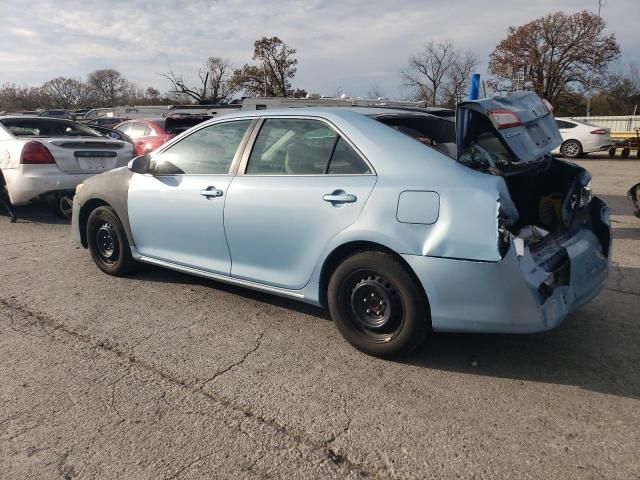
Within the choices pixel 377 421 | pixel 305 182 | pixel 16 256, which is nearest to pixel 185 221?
pixel 305 182

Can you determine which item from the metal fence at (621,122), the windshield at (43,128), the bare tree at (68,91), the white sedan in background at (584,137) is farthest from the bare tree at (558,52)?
the bare tree at (68,91)

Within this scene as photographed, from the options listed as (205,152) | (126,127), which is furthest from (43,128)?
(205,152)

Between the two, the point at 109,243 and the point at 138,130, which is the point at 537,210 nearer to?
the point at 109,243

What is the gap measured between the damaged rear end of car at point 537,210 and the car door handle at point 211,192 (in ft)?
5.80

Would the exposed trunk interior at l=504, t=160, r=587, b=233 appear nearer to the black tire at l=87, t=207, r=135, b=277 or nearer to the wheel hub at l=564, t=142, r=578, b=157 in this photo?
the black tire at l=87, t=207, r=135, b=277

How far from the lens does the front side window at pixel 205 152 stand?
3838 mm

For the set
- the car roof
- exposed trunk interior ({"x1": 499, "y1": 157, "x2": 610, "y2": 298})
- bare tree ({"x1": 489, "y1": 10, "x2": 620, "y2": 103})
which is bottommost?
A: exposed trunk interior ({"x1": 499, "y1": 157, "x2": 610, "y2": 298})

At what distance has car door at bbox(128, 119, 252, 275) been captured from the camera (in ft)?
12.4

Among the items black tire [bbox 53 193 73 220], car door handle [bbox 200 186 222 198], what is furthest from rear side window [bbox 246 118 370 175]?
black tire [bbox 53 193 73 220]

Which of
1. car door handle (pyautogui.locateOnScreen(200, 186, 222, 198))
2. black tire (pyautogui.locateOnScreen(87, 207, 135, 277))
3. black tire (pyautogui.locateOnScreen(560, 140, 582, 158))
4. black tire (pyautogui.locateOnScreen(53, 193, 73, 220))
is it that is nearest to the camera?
car door handle (pyautogui.locateOnScreen(200, 186, 222, 198))

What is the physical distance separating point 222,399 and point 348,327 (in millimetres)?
892

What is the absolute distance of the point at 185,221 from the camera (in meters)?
3.96

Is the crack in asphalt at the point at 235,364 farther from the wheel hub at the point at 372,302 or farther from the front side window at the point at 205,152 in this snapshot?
the front side window at the point at 205,152

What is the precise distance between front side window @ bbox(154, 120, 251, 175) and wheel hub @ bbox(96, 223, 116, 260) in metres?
0.95
